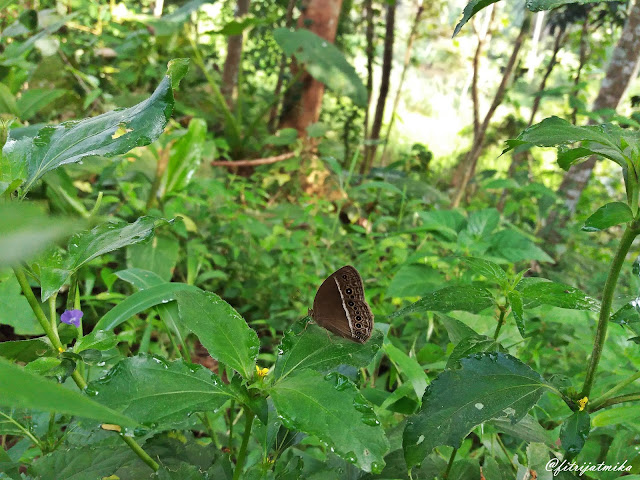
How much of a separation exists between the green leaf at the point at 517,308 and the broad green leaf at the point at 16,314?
0.76 m

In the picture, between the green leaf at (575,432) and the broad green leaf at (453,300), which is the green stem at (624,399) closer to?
the green leaf at (575,432)

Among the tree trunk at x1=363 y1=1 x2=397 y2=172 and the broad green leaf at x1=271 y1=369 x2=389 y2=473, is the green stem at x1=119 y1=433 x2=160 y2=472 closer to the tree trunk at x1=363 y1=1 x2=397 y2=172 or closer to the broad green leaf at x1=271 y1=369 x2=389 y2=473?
the broad green leaf at x1=271 y1=369 x2=389 y2=473

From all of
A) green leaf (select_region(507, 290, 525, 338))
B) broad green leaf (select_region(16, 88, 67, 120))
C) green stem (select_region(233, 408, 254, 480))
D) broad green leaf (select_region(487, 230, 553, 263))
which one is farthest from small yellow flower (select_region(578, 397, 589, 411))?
broad green leaf (select_region(16, 88, 67, 120))

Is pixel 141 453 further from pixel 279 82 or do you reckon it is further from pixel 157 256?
pixel 279 82

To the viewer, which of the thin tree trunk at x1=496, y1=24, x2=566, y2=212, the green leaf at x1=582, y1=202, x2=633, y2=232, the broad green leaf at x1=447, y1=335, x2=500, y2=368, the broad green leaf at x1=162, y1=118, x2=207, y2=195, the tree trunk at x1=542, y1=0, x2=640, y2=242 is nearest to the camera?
the green leaf at x1=582, y1=202, x2=633, y2=232

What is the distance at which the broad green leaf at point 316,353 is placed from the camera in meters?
0.65

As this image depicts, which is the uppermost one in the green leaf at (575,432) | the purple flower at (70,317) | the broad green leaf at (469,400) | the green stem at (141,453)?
the broad green leaf at (469,400)

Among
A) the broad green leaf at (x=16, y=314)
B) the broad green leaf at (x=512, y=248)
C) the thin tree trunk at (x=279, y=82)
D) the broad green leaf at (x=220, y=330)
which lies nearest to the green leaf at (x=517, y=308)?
the broad green leaf at (x=220, y=330)

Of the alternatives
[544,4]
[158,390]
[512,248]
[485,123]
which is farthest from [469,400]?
[485,123]

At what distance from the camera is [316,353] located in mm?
663

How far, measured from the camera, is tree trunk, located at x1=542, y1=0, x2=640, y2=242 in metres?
3.60

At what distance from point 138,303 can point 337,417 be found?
0.48 metres

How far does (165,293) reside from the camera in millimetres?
898

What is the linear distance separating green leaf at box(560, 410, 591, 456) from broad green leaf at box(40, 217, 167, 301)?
0.58 metres
